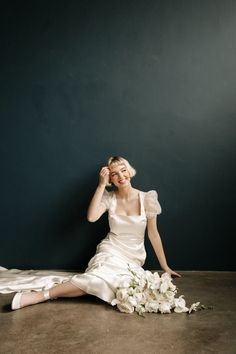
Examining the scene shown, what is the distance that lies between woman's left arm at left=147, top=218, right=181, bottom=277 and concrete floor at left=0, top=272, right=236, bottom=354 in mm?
416

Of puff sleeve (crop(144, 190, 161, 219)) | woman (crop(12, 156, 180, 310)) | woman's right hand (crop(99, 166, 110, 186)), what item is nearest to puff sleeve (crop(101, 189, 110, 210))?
woman (crop(12, 156, 180, 310))

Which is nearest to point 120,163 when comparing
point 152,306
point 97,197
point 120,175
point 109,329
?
point 120,175

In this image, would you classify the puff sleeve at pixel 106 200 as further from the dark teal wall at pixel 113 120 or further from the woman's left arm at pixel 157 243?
the woman's left arm at pixel 157 243

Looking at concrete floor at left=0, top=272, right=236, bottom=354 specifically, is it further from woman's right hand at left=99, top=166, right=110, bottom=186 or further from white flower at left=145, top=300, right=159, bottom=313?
woman's right hand at left=99, top=166, right=110, bottom=186

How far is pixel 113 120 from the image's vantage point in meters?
3.25

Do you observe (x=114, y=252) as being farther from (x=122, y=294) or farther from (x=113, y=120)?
(x=113, y=120)

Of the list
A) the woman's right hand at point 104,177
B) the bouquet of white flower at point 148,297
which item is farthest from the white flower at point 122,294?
the woman's right hand at point 104,177

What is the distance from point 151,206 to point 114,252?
463 millimetres

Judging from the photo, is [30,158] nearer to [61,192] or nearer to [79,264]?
[61,192]

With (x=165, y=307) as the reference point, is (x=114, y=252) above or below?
above

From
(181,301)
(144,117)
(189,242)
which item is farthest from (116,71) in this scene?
(181,301)

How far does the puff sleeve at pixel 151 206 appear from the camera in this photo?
3006mm

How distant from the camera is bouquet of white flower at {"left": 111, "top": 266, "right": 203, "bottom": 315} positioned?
2326 millimetres

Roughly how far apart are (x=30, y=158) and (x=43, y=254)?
2.77 feet
